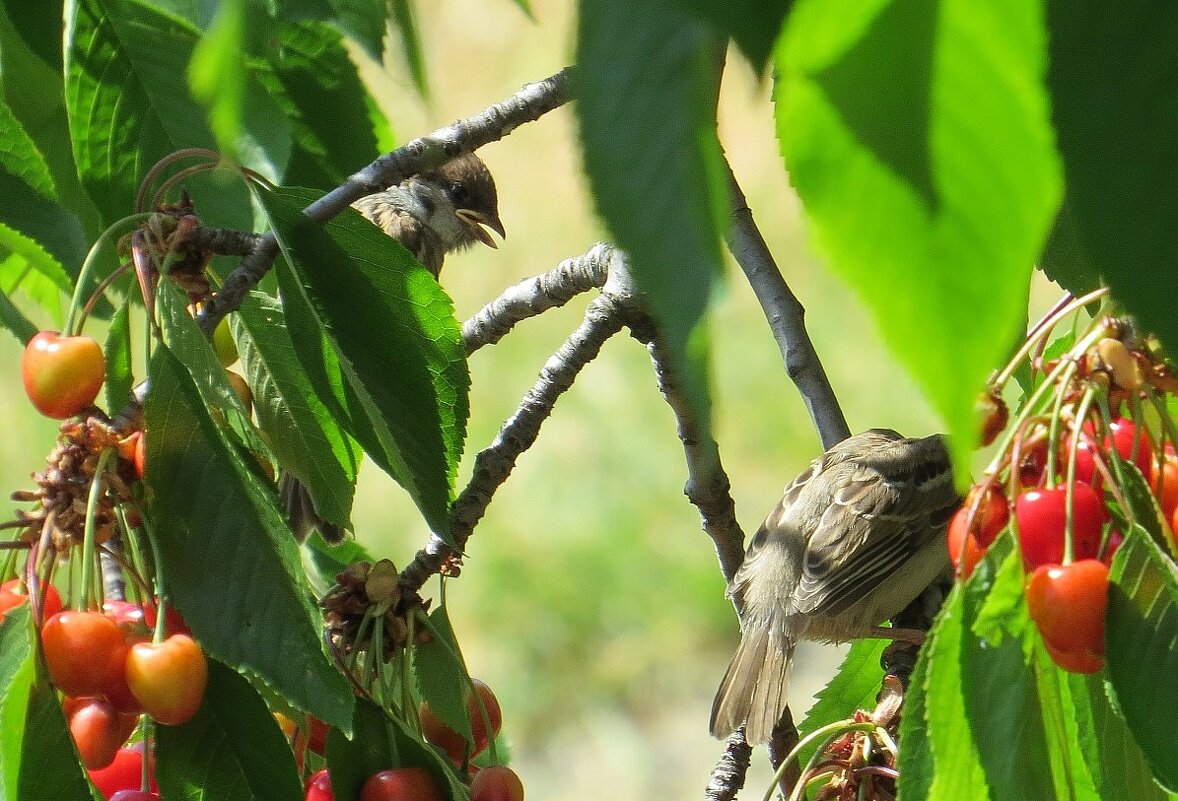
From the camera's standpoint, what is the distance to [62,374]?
4.37 ft

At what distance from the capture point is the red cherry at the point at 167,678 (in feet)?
4.05

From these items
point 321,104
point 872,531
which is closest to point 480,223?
point 872,531

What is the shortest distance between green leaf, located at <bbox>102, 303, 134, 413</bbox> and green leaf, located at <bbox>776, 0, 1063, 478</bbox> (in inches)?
49.0

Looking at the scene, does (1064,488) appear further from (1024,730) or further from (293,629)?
(293,629)

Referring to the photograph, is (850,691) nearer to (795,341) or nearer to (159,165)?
(795,341)

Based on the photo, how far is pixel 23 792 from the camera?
3.71 feet

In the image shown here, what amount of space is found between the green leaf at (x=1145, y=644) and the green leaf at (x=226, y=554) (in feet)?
2.17

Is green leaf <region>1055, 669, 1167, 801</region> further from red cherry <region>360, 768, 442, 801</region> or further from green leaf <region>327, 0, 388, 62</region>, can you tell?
green leaf <region>327, 0, 388, 62</region>

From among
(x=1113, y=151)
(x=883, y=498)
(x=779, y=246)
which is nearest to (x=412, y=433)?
(x=1113, y=151)

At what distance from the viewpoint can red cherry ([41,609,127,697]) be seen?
125 centimetres

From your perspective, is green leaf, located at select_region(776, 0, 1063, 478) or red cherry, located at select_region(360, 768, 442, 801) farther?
red cherry, located at select_region(360, 768, 442, 801)

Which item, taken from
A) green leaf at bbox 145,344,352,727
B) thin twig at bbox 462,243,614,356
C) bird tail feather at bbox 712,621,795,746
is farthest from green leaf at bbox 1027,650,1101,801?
bird tail feather at bbox 712,621,795,746

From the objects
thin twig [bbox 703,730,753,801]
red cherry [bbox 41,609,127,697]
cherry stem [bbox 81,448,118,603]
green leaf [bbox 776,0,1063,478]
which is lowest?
green leaf [bbox 776,0,1063,478]

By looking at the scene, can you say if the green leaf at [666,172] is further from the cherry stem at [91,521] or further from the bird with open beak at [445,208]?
the bird with open beak at [445,208]
